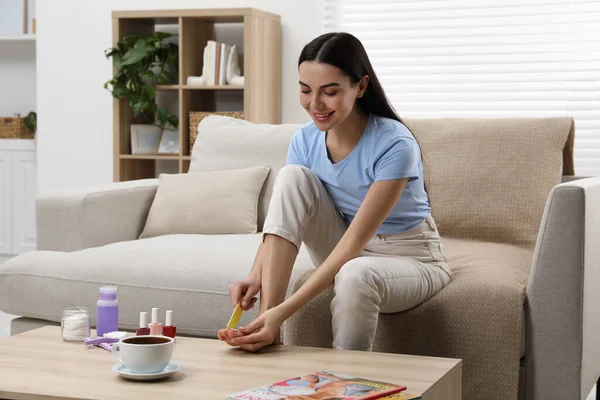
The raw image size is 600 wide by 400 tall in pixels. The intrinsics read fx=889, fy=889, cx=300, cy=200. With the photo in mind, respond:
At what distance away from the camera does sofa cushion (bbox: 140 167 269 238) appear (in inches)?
118

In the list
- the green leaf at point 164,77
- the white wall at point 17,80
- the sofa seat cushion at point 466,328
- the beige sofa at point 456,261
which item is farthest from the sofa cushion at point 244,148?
the white wall at point 17,80

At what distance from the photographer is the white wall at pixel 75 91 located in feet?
15.9

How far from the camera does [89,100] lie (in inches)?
191

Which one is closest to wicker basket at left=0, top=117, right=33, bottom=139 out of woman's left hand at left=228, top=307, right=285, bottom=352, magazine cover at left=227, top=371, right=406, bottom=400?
woman's left hand at left=228, top=307, right=285, bottom=352

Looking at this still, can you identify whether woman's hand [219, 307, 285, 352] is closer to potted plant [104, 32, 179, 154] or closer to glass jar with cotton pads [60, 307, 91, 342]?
glass jar with cotton pads [60, 307, 91, 342]

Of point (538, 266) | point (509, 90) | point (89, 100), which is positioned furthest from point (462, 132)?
point (89, 100)

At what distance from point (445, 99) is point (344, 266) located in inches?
96.8

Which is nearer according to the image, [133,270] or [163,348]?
[163,348]

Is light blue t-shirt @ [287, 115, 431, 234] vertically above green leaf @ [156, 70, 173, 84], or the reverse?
green leaf @ [156, 70, 173, 84]

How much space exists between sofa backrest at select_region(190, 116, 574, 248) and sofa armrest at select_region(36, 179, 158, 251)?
1028 mm

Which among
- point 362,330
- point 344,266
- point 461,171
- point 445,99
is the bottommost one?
point 362,330

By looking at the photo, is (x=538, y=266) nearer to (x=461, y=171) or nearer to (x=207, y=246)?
(x=461, y=171)

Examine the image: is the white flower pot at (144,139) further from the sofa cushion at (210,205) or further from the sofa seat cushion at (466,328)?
the sofa seat cushion at (466,328)

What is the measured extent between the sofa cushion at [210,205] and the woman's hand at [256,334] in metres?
1.20
